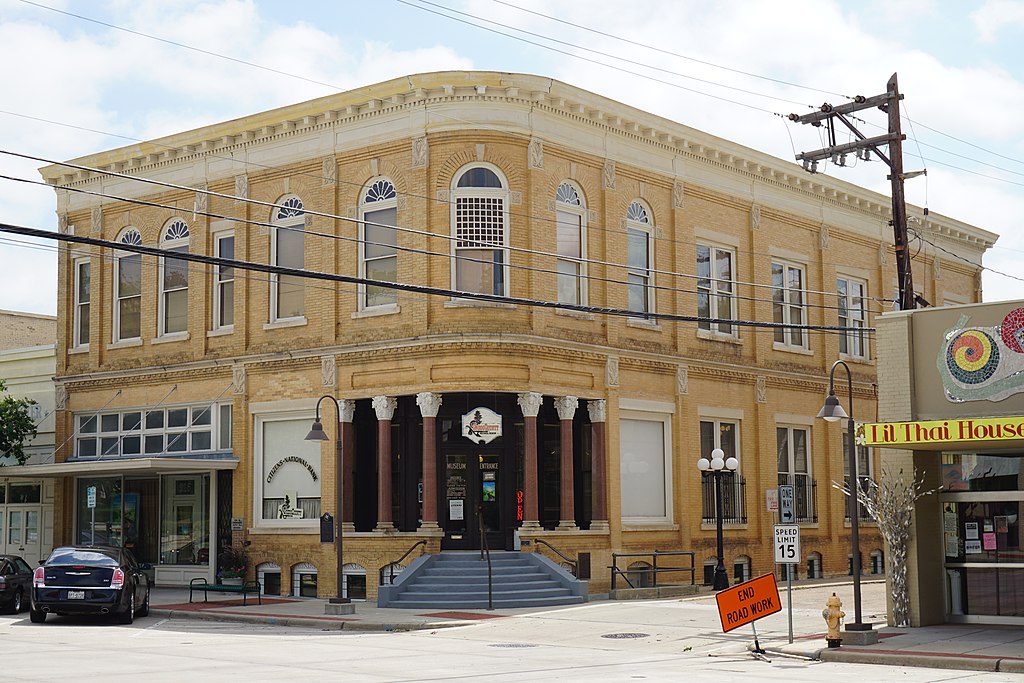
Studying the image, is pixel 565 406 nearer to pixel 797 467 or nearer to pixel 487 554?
pixel 487 554

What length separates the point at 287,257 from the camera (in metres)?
33.5

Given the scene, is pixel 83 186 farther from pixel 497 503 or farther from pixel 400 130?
pixel 497 503

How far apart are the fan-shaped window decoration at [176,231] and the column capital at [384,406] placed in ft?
28.5

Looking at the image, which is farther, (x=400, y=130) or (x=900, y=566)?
(x=400, y=130)

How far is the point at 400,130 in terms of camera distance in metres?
31.0

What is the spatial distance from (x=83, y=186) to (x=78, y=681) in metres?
26.2

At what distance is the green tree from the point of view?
37.3 meters

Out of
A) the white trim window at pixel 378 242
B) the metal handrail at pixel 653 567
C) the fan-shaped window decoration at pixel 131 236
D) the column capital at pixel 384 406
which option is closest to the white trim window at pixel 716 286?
the metal handrail at pixel 653 567

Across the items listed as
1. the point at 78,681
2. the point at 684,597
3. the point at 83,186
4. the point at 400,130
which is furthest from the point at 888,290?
the point at 78,681

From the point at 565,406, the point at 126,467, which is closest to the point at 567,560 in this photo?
the point at 565,406

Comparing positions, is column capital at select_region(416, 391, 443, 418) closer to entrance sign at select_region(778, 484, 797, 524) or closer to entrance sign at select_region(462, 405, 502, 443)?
entrance sign at select_region(462, 405, 502, 443)

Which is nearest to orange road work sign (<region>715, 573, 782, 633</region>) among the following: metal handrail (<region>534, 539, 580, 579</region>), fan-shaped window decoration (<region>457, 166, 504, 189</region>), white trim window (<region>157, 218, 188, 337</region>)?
metal handrail (<region>534, 539, 580, 579</region>)

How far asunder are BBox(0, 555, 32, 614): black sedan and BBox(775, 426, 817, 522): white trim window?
20532mm

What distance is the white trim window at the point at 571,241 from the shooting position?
31.4 metres
